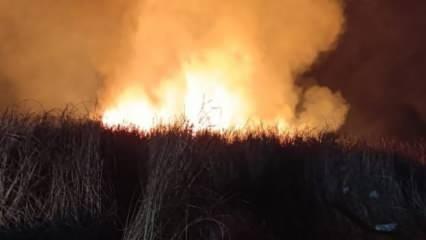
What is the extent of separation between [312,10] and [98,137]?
37.2 ft

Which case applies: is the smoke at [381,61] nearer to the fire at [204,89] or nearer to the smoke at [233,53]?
the smoke at [233,53]

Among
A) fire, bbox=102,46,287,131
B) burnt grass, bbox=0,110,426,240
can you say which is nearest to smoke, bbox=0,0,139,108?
fire, bbox=102,46,287,131

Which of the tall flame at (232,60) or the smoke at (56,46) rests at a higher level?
the smoke at (56,46)

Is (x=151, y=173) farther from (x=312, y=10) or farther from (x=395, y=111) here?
(x=395, y=111)

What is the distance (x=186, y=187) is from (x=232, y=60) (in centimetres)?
1047

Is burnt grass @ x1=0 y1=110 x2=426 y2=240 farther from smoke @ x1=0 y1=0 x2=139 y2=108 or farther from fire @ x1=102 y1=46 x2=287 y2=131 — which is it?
smoke @ x1=0 y1=0 x2=139 y2=108

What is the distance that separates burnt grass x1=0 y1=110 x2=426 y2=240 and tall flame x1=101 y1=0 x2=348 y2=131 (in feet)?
24.1

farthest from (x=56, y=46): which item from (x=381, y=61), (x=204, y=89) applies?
(x=381, y=61)

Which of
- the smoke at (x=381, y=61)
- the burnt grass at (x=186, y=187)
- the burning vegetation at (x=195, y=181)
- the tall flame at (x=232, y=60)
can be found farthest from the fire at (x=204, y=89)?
the burnt grass at (x=186, y=187)

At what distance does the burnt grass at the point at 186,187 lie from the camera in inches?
295

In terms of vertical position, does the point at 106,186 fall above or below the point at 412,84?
below

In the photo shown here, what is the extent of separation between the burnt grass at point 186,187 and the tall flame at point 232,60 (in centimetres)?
735

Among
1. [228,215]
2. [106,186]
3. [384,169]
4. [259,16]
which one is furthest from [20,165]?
[259,16]

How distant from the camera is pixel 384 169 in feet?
31.5
